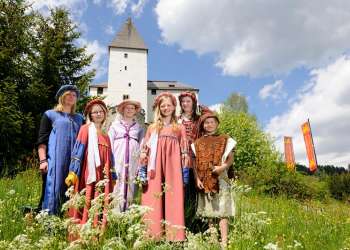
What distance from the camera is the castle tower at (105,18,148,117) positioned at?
172ft

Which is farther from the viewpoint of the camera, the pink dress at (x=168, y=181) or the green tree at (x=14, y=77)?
the green tree at (x=14, y=77)

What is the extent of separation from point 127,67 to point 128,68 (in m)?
0.17

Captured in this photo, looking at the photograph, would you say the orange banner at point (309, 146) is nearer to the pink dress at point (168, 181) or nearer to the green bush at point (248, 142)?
the green bush at point (248, 142)

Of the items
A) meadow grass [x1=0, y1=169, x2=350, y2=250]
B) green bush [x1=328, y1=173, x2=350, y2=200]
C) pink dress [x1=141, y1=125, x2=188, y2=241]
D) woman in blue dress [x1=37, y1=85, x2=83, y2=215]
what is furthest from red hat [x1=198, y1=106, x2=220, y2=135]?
green bush [x1=328, y1=173, x2=350, y2=200]

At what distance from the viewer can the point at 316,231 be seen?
507cm

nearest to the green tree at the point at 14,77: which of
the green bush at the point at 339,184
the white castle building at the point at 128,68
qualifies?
the green bush at the point at 339,184

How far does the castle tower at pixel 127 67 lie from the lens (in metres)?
52.5

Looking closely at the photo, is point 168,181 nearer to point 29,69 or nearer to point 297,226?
point 297,226

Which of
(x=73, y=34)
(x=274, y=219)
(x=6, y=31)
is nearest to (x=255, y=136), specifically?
(x=73, y=34)

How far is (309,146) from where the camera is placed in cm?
2102

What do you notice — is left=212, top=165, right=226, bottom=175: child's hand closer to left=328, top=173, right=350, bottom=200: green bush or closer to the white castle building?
left=328, top=173, right=350, bottom=200: green bush

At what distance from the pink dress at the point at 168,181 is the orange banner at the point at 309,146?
55.8ft

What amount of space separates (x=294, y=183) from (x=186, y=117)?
8.30 m

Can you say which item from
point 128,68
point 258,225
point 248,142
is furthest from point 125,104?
point 128,68
